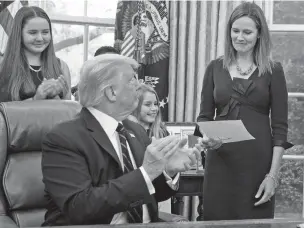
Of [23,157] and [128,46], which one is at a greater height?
[128,46]

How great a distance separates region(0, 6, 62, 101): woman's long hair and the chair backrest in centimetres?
56

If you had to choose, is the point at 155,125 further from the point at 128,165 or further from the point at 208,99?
the point at 128,165

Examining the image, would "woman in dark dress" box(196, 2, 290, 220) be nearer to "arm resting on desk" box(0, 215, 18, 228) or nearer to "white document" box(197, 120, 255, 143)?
"white document" box(197, 120, 255, 143)

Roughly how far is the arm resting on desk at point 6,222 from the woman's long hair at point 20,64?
835 mm

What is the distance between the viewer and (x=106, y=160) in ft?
5.90

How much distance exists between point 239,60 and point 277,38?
1.94 m

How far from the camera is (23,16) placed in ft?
9.57

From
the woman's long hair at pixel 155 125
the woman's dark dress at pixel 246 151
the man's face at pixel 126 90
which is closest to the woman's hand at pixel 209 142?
the woman's dark dress at pixel 246 151

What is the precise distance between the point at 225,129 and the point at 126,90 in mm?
545

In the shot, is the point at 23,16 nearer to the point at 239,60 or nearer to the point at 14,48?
the point at 14,48

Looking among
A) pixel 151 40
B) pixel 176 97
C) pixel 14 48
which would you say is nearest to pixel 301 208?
pixel 176 97

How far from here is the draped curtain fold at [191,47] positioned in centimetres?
423

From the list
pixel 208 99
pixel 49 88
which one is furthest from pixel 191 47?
pixel 49 88

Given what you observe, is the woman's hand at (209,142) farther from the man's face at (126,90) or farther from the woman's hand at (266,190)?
the man's face at (126,90)
